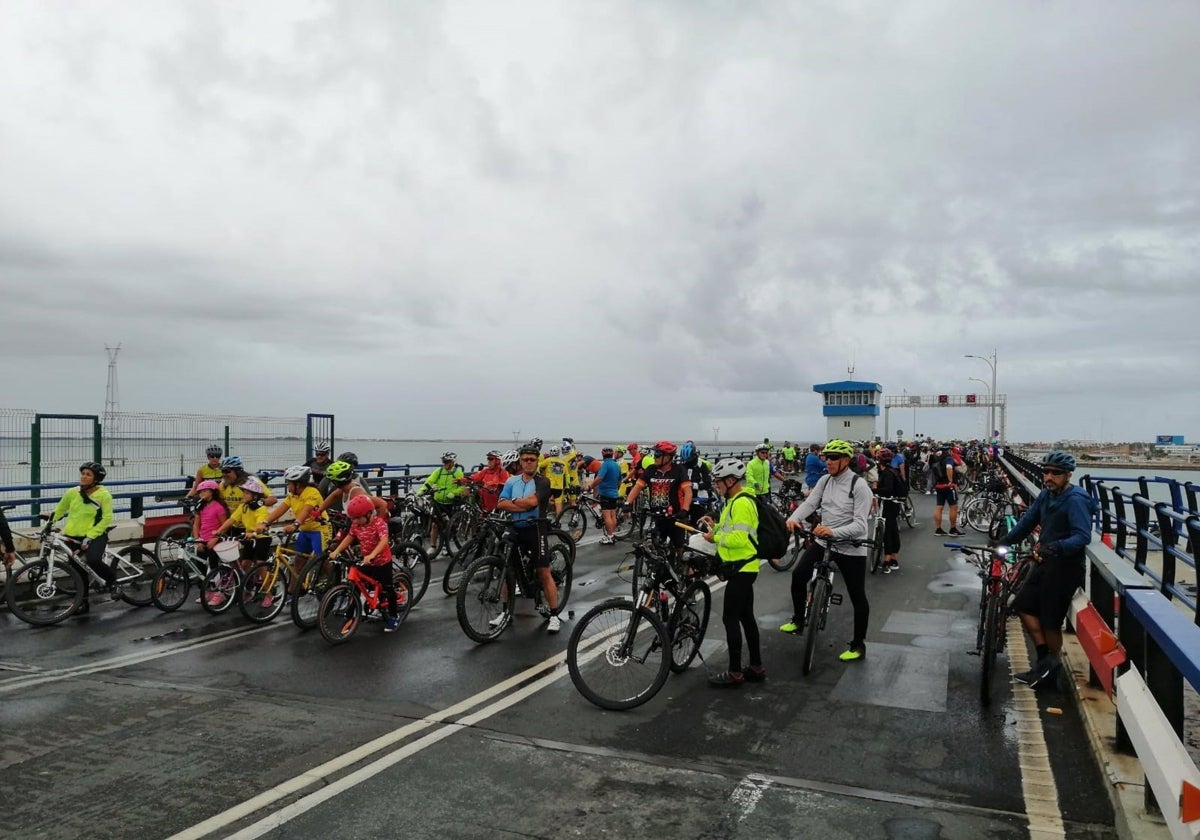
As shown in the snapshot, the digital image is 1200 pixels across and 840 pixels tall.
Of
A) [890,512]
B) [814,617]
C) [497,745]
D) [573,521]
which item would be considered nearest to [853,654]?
[814,617]

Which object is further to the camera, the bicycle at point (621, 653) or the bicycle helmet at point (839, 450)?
the bicycle helmet at point (839, 450)

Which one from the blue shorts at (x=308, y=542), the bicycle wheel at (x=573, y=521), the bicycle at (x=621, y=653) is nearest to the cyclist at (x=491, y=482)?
the bicycle wheel at (x=573, y=521)

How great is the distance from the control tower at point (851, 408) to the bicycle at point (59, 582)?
55.8m

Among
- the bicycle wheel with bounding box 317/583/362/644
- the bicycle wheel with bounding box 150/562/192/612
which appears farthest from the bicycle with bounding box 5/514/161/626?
the bicycle wheel with bounding box 317/583/362/644

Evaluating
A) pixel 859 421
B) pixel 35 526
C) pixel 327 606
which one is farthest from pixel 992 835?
pixel 859 421

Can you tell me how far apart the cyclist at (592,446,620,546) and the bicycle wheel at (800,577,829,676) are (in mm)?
8233

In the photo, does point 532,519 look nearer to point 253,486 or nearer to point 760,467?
point 253,486

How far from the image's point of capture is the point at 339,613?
8.34m

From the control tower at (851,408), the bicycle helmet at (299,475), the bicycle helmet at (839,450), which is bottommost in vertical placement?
the bicycle helmet at (299,475)

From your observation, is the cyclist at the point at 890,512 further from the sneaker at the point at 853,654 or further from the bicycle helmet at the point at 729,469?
the bicycle helmet at the point at 729,469

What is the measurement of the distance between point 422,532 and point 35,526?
6.00m

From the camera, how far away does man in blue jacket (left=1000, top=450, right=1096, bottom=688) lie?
6527 mm

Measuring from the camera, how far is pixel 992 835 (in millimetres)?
4215

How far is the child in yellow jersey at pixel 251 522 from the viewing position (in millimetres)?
9820
